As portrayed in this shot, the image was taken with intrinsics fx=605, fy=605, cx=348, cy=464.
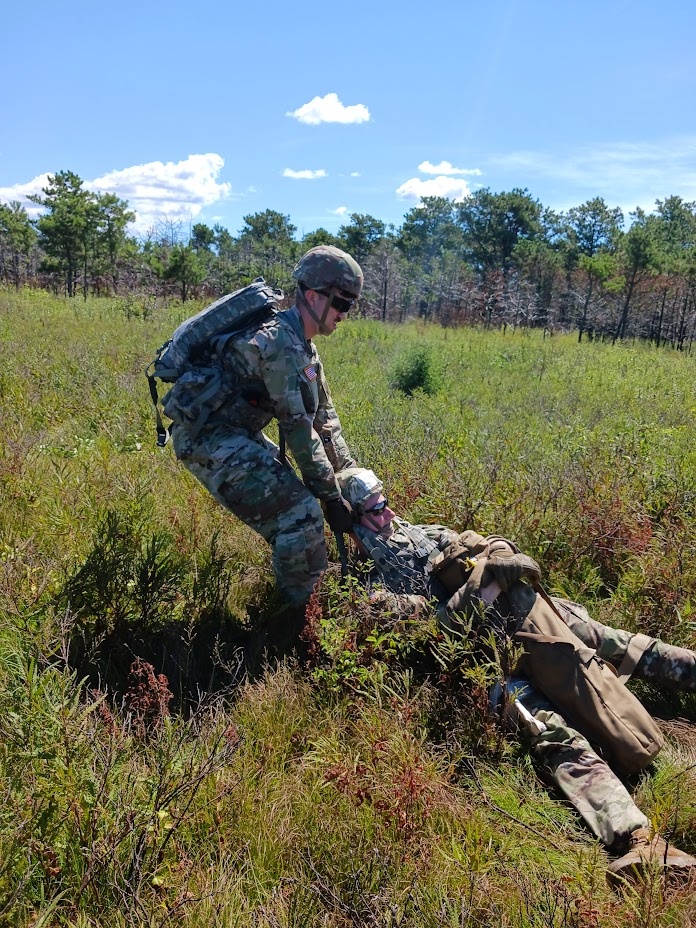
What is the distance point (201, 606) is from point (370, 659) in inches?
39.2

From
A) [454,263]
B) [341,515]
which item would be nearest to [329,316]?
[341,515]

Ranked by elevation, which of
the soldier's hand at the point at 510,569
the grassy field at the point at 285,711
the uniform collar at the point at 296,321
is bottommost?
the grassy field at the point at 285,711

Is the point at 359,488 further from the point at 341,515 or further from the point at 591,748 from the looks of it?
the point at 591,748

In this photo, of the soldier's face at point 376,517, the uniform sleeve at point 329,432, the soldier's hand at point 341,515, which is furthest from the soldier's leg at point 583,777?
the uniform sleeve at point 329,432

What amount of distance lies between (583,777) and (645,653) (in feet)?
2.66

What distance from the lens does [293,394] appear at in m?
3.05

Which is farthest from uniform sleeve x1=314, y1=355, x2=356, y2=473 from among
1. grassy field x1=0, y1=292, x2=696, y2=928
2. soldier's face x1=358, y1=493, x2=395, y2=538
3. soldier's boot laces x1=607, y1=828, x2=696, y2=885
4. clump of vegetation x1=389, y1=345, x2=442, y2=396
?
clump of vegetation x1=389, y1=345, x2=442, y2=396

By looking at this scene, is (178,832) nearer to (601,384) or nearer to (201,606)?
(201,606)

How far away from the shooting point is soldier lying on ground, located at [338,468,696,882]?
2.06 metres

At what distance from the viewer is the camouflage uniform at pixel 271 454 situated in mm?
3045

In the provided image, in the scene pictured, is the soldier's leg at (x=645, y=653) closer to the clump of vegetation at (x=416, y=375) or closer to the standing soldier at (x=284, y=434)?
the standing soldier at (x=284, y=434)

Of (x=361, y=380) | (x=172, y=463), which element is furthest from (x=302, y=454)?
(x=361, y=380)

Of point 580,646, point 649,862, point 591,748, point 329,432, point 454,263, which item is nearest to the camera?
point 649,862

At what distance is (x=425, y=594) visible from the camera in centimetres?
295
